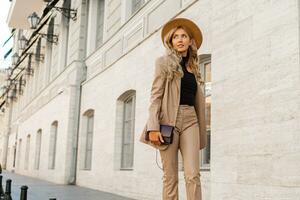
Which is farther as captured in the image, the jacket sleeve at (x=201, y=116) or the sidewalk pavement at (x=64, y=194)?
the sidewalk pavement at (x=64, y=194)

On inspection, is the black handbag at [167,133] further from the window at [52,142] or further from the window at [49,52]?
the window at [49,52]

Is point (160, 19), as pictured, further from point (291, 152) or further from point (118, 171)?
point (291, 152)

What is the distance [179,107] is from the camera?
387 cm

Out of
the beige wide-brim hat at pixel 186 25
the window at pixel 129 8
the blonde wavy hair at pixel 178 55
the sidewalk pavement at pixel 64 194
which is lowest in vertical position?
the sidewalk pavement at pixel 64 194

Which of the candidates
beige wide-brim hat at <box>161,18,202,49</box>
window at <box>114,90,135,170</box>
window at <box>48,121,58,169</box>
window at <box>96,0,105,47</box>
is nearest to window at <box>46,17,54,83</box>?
window at <box>48,121,58,169</box>

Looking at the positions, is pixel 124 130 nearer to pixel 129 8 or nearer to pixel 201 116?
pixel 129 8

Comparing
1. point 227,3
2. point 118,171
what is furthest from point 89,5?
point 227,3

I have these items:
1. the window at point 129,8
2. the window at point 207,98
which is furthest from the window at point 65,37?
the window at point 207,98

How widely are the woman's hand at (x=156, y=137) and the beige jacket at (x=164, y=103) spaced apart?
0.03 m

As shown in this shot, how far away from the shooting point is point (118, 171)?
39.2ft

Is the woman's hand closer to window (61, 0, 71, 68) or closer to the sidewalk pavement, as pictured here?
the sidewalk pavement

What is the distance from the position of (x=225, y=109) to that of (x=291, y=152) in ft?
4.72

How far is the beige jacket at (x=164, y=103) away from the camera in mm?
3805

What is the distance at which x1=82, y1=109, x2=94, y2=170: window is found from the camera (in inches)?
608
